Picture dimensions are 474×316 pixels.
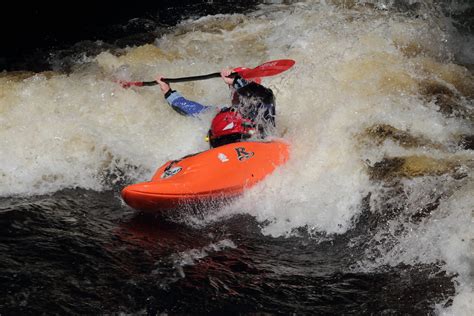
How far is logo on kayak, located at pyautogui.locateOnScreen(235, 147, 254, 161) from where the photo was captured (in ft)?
15.4

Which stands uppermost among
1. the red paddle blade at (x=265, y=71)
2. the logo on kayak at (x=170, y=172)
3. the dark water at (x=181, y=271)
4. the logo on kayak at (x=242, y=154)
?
the red paddle blade at (x=265, y=71)

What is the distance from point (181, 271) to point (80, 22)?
618 cm

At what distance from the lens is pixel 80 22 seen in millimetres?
8906

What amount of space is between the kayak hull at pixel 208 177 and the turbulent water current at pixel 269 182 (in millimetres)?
99

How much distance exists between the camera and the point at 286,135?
549 centimetres

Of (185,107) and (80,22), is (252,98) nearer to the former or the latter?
(185,107)

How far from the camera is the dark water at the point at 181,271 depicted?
333 cm

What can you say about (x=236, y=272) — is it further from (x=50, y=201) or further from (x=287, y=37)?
(x=287, y=37)

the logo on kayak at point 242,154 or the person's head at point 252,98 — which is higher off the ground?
the person's head at point 252,98

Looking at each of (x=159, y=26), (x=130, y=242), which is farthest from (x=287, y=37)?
(x=130, y=242)

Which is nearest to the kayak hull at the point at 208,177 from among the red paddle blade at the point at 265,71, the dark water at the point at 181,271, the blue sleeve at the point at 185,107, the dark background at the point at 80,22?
the dark water at the point at 181,271

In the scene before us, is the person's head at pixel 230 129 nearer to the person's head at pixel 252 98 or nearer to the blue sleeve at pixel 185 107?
the person's head at pixel 252 98

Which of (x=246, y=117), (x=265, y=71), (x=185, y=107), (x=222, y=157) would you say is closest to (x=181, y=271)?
(x=222, y=157)

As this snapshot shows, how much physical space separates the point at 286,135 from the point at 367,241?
1.60m
